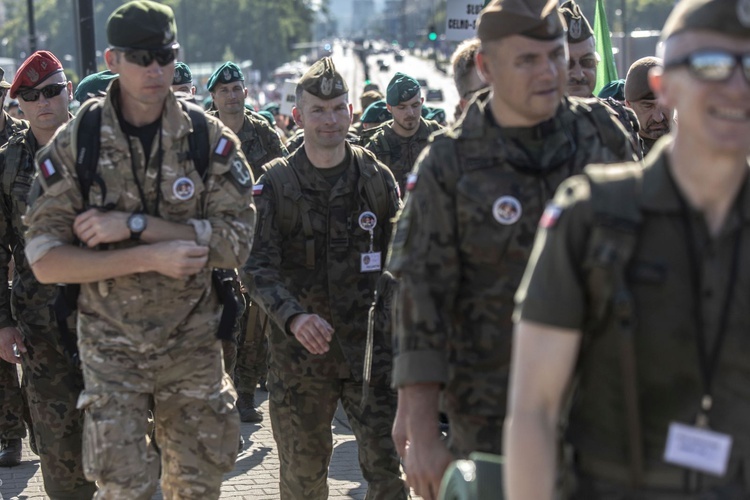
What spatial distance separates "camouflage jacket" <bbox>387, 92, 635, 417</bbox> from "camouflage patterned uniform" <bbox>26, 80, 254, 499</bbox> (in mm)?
1214

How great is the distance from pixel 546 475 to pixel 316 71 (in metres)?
4.36

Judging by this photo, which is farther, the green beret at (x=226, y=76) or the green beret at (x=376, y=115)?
the green beret at (x=376, y=115)

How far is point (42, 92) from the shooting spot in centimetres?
733

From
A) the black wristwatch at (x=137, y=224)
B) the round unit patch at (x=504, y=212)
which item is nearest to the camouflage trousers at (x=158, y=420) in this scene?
the black wristwatch at (x=137, y=224)

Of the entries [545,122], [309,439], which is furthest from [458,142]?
[309,439]

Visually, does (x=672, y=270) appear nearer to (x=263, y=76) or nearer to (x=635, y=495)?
(x=635, y=495)

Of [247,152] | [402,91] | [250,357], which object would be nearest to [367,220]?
[250,357]

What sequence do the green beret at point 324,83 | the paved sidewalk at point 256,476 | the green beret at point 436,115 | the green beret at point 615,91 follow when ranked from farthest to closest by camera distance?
the green beret at point 436,115
the green beret at point 615,91
the paved sidewalk at point 256,476
the green beret at point 324,83

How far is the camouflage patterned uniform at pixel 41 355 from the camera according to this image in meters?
6.68

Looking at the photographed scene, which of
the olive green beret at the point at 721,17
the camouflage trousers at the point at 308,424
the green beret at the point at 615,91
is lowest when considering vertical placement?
the camouflage trousers at the point at 308,424

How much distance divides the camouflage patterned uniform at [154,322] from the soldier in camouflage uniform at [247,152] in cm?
468

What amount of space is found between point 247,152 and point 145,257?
5.98 m

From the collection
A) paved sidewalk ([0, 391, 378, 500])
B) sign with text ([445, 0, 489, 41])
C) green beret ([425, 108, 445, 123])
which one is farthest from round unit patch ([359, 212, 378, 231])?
green beret ([425, 108, 445, 123])

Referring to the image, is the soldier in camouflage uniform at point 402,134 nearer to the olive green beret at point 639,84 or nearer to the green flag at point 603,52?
the green flag at point 603,52
